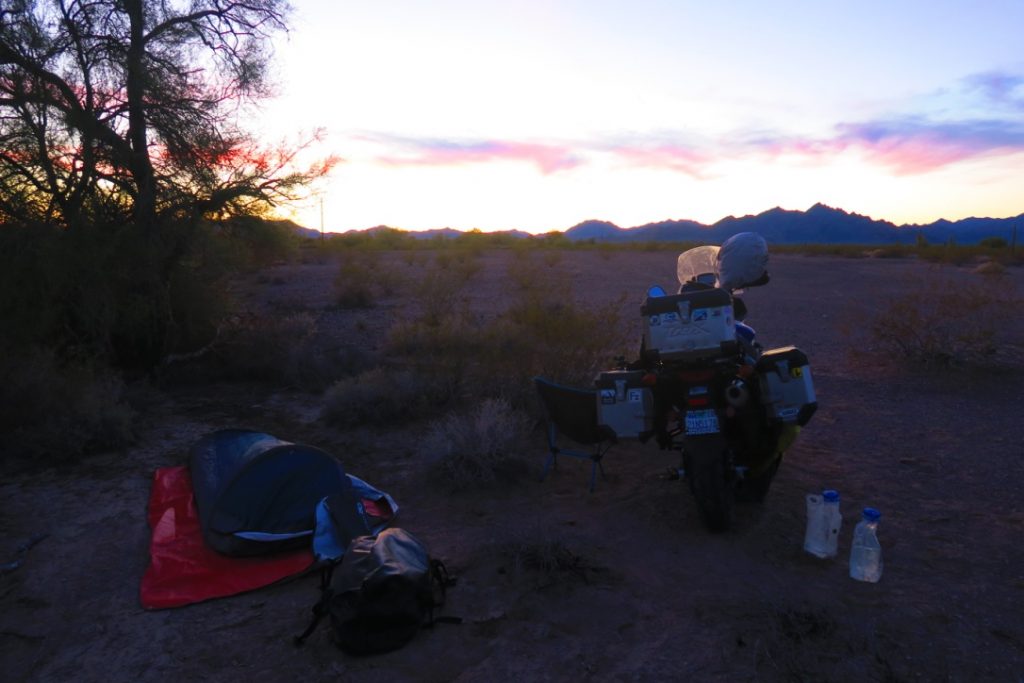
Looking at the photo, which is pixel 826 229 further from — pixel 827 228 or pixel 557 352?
pixel 557 352

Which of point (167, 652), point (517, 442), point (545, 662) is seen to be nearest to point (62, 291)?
point (517, 442)

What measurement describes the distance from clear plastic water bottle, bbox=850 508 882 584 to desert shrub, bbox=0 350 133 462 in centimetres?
617

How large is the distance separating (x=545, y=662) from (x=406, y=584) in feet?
2.44

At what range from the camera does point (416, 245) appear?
5075cm

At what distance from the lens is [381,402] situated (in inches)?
306

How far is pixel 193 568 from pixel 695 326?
3.33 metres

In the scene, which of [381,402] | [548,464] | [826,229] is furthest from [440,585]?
[826,229]

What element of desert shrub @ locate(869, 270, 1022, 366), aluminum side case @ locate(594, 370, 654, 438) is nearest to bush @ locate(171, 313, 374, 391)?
aluminum side case @ locate(594, 370, 654, 438)

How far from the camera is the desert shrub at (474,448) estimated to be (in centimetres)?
578

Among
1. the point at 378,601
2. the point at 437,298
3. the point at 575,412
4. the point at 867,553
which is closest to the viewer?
the point at 378,601

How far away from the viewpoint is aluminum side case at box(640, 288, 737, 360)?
14.8 feet

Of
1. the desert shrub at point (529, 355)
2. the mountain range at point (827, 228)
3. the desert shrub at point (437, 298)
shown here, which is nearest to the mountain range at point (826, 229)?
the mountain range at point (827, 228)

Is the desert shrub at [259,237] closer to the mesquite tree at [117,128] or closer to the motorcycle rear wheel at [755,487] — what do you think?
the mesquite tree at [117,128]

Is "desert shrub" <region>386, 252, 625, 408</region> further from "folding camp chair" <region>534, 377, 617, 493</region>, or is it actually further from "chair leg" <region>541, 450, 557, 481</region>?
"folding camp chair" <region>534, 377, 617, 493</region>
